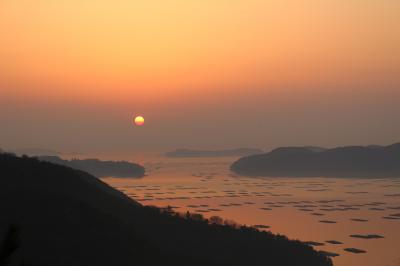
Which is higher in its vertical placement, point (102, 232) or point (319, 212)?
point (102, 232)

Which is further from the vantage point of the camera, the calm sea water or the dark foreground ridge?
the calm sea water

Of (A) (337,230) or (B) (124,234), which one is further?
(A) (337,230)

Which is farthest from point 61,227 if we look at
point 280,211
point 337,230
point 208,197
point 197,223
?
point 208,197

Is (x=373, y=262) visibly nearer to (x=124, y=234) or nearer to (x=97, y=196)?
(x=124, y=234)

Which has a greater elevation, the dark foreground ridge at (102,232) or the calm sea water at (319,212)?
the dark foreground ridge at (102,232)

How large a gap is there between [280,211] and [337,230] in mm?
28454

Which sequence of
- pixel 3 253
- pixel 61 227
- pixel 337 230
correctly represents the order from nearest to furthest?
pixel 3 253 → pixel 61 227 → pixel 337 230

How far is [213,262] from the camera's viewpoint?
55531mm

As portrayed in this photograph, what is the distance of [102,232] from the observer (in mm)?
56250

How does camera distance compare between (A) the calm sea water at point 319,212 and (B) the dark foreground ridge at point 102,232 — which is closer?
(B) the dark foreground ridge at point 102,232

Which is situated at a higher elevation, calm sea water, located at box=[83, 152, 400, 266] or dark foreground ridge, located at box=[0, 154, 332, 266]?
dark foreground ridge, located at box=[0, 154, 332, 266]

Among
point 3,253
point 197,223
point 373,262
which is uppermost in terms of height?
point 3,253

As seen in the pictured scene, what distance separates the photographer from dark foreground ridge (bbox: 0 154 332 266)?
166 feet

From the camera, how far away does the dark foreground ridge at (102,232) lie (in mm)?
50688
